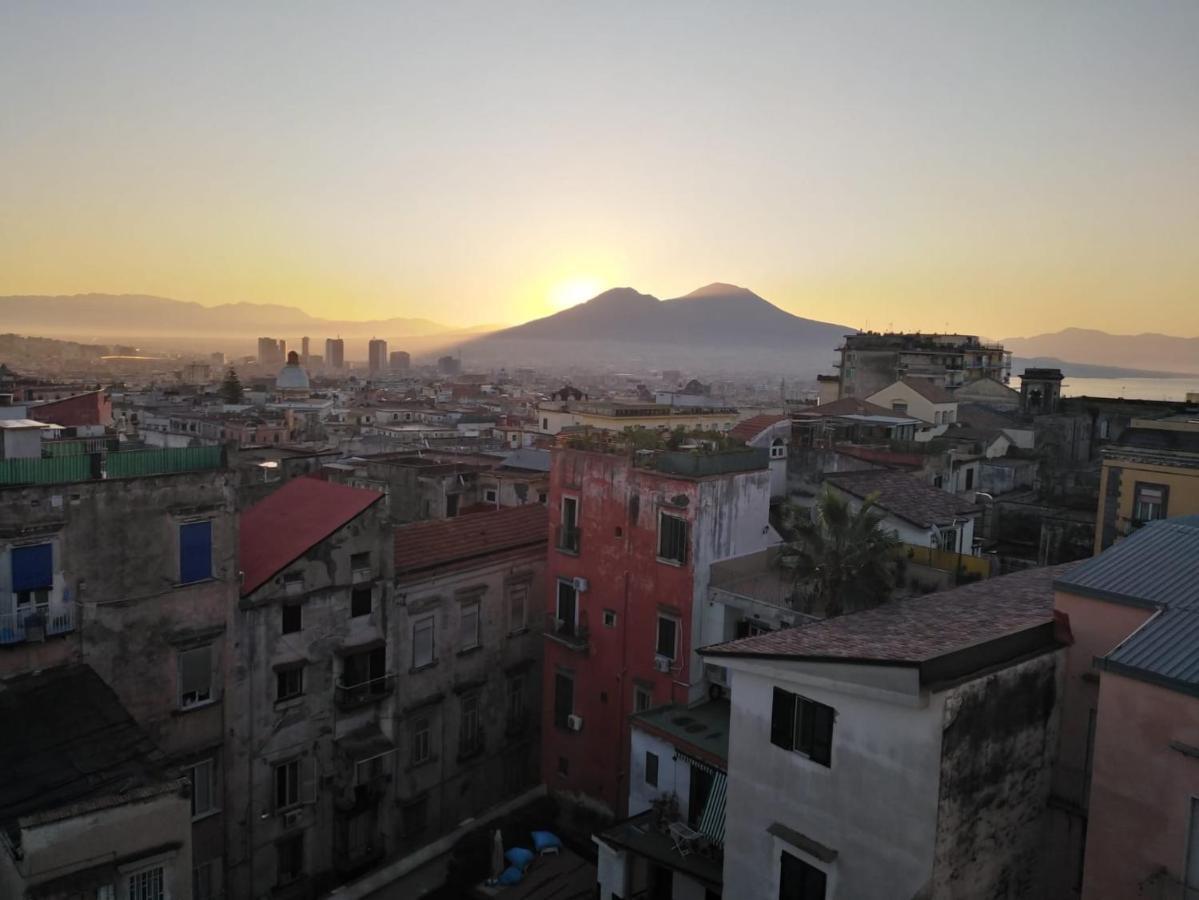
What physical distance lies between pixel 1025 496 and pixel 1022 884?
1164 inches

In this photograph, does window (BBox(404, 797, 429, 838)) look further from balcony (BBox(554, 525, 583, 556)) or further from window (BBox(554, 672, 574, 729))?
balcony (BBox(554, 525, 583, 556))

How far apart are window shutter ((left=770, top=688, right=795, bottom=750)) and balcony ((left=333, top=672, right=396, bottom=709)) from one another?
543 inches

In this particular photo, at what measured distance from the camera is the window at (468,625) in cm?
2722

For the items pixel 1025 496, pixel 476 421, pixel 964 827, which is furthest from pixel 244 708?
pixel 476 421

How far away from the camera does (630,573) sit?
82.5 ft

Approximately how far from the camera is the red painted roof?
2267cm

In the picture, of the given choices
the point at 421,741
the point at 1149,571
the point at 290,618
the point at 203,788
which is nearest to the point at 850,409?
the point at 421,741

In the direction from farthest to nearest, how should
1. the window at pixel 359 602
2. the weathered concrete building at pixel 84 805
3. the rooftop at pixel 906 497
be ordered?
the rooftop at pixel 906 497 → the window at pixel 359 602 → the weathered concrete building at pixel 84 805

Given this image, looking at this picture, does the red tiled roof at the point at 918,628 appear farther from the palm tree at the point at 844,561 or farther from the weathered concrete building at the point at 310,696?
the weathered concrete building at the point at 310,696

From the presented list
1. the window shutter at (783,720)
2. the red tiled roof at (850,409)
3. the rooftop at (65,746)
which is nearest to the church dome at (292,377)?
the red tiled roof at (850,409)

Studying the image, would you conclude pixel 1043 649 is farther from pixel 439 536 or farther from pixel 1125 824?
pixel 439 536

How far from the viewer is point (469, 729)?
27.8 metres

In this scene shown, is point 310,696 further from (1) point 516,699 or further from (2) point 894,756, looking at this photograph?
(2) point 894,756

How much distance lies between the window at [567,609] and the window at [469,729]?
149 inches
